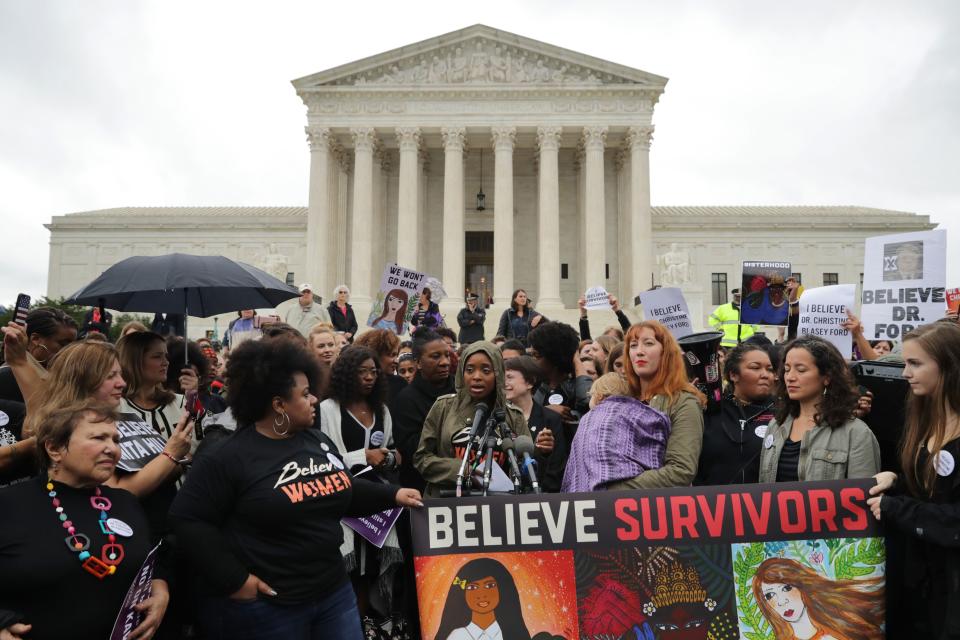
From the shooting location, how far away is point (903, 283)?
8297mm

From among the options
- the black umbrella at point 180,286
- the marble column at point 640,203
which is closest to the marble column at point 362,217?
the marble column at point 640,203

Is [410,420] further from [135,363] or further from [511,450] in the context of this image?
[135,363]

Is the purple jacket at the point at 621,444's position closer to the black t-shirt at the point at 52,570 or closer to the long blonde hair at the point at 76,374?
the black t-shirt at the point at 52,570

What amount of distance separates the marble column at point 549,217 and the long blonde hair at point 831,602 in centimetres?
3493

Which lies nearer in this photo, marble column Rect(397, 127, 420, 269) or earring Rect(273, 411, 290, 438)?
earring Rect(273, 411, 290, 438)

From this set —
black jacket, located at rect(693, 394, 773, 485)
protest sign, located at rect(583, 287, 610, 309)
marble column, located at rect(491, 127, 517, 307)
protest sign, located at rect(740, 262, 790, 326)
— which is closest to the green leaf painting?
black jacket, located at rect(693, 394, 773, 485)

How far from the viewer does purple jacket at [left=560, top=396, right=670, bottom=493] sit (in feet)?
16.0

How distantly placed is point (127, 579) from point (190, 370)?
2.63 meters

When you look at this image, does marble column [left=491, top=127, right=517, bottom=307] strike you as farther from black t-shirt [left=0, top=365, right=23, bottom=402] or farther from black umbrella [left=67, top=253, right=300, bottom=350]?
black t-shirt [left=0, top=365, right=23, bottom=402]

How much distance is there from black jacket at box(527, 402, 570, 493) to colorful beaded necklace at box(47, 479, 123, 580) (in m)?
3.19

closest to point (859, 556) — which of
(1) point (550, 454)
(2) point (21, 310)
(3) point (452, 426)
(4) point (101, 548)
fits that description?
(1) point (550, 454)

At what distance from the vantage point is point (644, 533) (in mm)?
4594

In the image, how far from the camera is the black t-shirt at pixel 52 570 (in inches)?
126

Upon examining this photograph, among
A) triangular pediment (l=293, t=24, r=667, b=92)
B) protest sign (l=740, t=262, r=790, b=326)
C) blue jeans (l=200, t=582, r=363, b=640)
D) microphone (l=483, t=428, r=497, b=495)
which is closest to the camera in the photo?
blue jeans (l=200, t=582, r=363, b=640)
